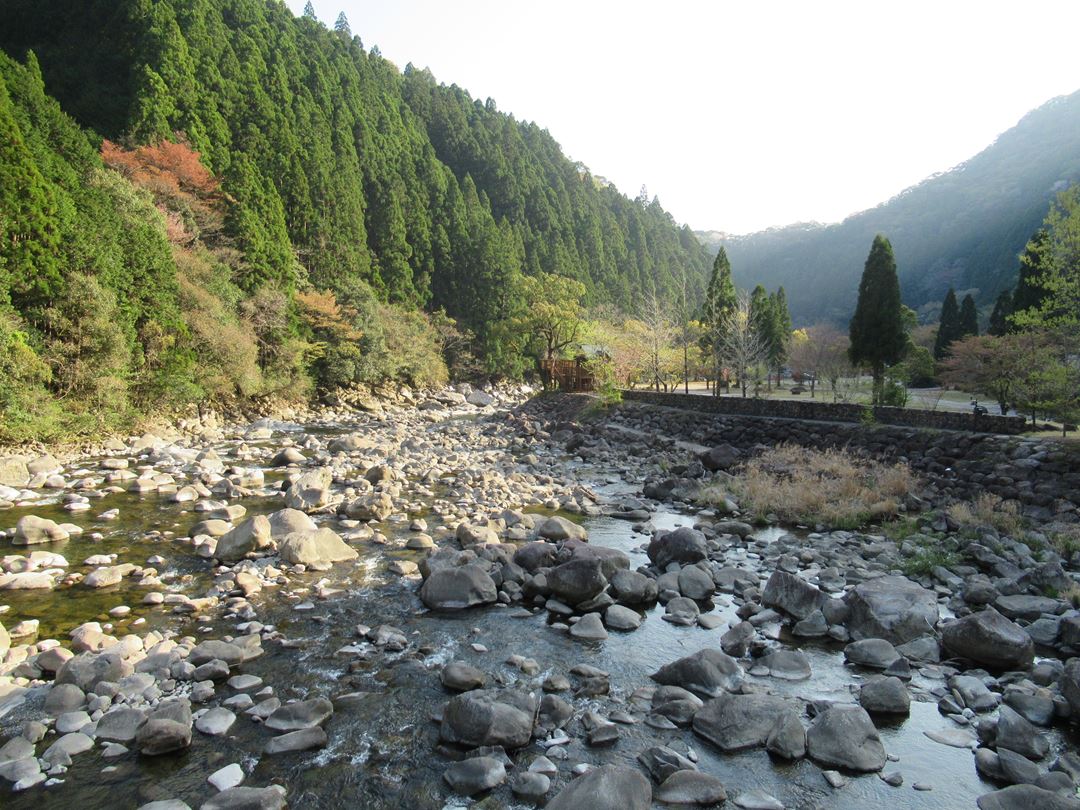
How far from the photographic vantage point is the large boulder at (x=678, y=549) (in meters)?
10.0

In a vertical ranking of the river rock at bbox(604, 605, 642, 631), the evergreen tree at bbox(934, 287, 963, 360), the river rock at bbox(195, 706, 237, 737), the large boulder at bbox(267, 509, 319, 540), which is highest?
the evergreen tree at bbox(934, 287, 963, 360)

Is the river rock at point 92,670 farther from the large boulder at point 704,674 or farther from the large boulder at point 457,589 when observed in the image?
the large boulder at point 704,674

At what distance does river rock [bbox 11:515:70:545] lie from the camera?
9836 mm

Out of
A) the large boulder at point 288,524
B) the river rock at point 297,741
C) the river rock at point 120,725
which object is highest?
the large boulder at point 288,524

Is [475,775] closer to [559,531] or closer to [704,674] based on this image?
[704,674]

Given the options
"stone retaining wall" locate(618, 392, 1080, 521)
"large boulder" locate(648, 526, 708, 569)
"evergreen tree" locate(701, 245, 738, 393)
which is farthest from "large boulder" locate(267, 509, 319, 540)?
"evergreen tree" locate(701, 245, 738, 393)

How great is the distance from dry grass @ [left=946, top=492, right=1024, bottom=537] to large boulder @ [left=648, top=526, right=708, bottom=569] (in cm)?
566

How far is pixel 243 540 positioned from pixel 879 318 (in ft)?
95.9

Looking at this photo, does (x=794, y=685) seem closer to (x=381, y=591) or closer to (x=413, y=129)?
(x=381, y=591)

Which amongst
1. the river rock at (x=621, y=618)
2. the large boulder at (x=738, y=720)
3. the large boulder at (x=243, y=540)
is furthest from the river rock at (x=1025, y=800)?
the large boulder at (x=243, y=540)

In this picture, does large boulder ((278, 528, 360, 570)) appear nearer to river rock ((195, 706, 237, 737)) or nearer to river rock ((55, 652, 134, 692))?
river rock ((55, 652, 134, 692))

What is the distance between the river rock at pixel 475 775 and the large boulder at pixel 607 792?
1.84ft

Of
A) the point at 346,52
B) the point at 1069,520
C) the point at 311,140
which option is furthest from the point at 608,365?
the point at 346,52

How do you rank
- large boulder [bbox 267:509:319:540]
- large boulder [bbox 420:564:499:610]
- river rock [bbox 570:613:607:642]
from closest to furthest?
river rock [bbox 570:613:607:642] → large boulder [bbox 420:564:499:610] → large boulder [bbox 267:509:319:540]
